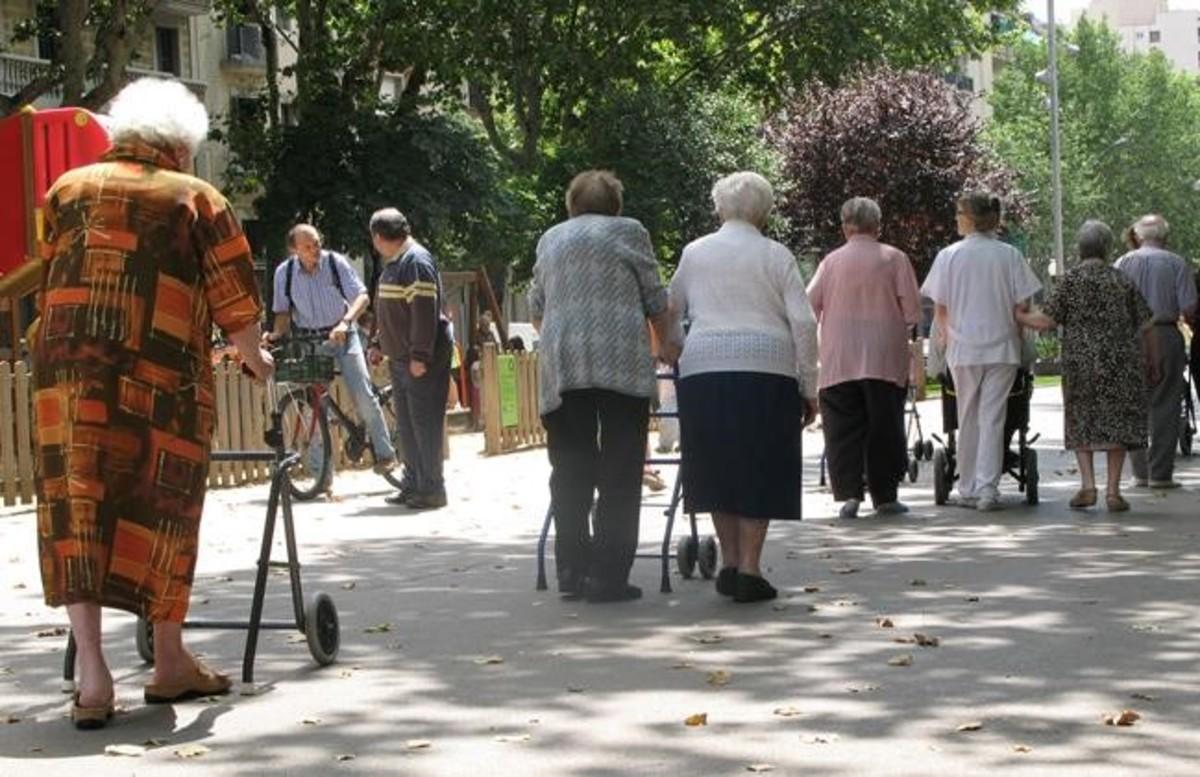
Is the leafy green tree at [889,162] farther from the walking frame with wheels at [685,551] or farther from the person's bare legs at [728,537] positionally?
the person's bare legs at [728,537]

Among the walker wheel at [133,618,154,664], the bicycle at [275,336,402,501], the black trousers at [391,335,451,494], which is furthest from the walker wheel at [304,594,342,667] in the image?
the bicycle at [275,336,402,501]

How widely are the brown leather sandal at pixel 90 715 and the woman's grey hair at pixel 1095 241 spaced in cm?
905

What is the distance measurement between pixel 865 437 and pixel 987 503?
859mm

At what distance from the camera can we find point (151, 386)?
24.7 feet

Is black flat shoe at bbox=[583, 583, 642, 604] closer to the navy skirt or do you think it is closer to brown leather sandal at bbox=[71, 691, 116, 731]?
the navy skirt

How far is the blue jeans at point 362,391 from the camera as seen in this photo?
58.9 feet

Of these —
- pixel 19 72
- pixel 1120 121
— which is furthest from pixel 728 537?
pixel 1120 121

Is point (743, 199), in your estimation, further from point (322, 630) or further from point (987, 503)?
point (987, 503)

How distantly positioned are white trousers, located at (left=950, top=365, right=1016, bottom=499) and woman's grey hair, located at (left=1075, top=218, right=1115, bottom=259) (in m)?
0.93

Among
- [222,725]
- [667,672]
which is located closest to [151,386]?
[222,725]

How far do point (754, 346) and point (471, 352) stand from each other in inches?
974

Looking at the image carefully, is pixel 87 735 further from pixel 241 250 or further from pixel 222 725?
pixel 241 250

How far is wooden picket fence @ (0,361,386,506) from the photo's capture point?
58.6 ft

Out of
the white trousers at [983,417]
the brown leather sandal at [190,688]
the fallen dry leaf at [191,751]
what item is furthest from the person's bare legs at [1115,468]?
the fallen dry leaf at [191,751]
